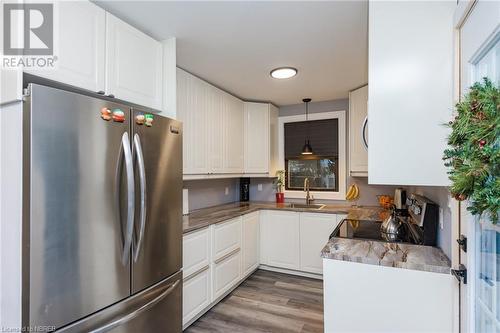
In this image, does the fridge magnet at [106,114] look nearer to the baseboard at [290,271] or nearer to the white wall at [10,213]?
the white wall at [10,213]

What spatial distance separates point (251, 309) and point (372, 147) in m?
2.02

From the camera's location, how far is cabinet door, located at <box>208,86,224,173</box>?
312 centimetres

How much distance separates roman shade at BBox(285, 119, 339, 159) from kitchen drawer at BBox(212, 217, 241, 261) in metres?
1.68

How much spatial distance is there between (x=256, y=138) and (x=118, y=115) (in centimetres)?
258

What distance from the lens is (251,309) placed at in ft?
8.64

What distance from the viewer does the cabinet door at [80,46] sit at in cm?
141

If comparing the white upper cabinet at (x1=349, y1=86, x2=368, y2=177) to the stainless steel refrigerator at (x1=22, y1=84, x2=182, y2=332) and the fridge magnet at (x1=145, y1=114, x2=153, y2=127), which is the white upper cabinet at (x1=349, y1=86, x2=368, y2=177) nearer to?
the stainless steel refrigerator at (x1=22, y1=84, x2=182, y2=332)

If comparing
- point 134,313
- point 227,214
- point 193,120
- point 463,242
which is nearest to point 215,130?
point 193,120

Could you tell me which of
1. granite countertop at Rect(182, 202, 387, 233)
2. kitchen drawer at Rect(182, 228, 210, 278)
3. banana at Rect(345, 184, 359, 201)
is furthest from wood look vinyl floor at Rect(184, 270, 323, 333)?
banana at Rect(345, 184, 359, 201)

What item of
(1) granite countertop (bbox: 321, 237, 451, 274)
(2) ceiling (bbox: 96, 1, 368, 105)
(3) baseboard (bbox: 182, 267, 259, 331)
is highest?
(2) ceiling (bbox: 96, 1, 368, 105)

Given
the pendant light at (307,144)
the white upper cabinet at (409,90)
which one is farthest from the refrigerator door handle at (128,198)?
the pendant light at (307,144)

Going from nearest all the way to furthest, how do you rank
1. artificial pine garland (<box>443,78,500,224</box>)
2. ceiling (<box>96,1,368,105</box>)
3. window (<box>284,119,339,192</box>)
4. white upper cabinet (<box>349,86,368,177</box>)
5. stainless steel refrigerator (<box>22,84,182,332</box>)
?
1. artificial pine garland (<box>443,78,500,224</box>)
2. stainless steel refrigerator (<box>22,84,182,332</box>)
3. ceiling (<box>96,1,368,105</box>)
4. white upper cabinet (<box>349,86,368,177</box>)
5. window (<box>284,119,339,192</box>)

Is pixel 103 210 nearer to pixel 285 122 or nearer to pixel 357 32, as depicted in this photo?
pixel 357 32

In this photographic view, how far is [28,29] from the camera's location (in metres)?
1.30
